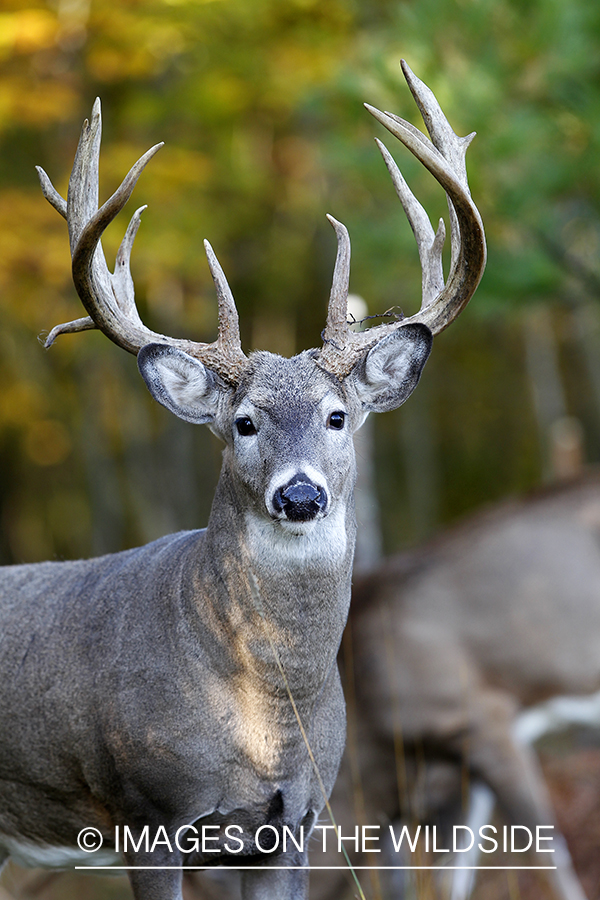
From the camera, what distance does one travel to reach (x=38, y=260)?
9750 mm

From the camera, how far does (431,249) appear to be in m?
3.80

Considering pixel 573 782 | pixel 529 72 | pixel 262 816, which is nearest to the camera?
pixel 262 816

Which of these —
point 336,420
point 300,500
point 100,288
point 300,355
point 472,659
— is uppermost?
point 100,288

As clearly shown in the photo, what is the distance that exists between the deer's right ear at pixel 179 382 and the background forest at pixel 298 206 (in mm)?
1687

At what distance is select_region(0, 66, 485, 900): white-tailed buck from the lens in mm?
3197

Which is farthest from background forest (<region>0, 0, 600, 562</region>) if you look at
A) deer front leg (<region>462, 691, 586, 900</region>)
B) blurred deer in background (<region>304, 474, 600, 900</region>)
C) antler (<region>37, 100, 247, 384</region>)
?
deer front leg (<region>462, 691, 586, 900</region>)

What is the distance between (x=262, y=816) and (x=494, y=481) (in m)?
17.2

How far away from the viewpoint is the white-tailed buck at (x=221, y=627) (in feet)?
10.5

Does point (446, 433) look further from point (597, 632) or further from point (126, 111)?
point (597, 632)

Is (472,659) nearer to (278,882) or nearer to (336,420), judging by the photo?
(278,882)

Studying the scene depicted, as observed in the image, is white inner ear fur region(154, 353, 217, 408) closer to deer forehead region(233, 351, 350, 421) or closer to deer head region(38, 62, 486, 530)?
deer head region(38, 62, 486, 530)

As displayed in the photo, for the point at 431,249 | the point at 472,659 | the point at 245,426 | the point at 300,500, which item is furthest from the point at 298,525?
the point at 472,659

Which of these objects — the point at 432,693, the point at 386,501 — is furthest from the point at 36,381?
the point at 432,693

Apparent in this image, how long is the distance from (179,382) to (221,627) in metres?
0.80
